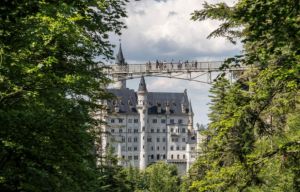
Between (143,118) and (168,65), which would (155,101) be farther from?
(168,65)

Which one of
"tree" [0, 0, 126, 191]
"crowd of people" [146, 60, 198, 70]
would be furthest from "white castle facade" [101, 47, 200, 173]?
"tree" [0, 0, 126, 191]

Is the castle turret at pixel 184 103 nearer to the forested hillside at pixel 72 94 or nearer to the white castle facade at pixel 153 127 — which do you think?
the white castle facade at pixel 153 127

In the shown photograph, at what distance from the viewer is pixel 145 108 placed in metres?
133

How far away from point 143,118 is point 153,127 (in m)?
5.36

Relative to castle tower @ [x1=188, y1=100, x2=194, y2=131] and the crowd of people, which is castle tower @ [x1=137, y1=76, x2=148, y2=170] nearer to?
castle tower @ [x1=188, y1=100, x2=194, y2=131]

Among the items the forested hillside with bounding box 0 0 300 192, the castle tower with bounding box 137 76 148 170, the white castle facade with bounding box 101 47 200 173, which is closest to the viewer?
the forested hillside with bounding box 0 0 300 192

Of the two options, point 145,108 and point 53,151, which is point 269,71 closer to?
point 53,151

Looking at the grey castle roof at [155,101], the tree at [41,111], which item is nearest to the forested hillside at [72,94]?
the tree at [41,111]

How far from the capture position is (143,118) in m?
134

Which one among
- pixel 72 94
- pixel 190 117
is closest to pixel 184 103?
pixel 190 117

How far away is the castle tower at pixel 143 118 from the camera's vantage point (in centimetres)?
13188

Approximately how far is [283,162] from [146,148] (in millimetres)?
124811

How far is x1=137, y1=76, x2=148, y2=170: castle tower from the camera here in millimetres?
131875

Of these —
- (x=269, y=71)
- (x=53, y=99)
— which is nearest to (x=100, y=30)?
(x=53, y=99)
